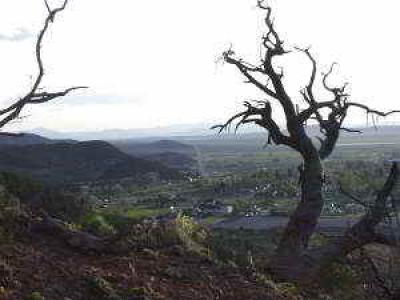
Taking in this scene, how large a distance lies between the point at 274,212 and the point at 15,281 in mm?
87969

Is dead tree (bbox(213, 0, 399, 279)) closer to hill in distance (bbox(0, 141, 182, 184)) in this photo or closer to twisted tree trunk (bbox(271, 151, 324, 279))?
twisted tree trunk (bbox(271, 151, 324, 279))

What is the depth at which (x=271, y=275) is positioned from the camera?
1409 cm

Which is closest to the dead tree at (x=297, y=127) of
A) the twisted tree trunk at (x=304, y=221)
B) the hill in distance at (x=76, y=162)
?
the twisted tree trunk at (x=304, y=221)

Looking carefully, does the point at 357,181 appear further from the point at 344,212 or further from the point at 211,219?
the point at 211,219

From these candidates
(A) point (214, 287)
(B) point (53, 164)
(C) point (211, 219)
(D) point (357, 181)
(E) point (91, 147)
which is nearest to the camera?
(A) point (214, 287)

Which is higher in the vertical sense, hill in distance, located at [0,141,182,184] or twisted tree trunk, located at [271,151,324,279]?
twisted tree trunk, located at [271,151,324,279]

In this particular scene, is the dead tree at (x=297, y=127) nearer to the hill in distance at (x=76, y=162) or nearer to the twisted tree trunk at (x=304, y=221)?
the twisted tree trunk at (x=304, y=221)

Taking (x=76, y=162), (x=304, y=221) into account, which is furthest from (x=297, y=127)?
(x=76, y=162)

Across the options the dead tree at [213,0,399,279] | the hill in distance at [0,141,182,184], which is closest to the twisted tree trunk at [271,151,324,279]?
the dead tree at [213,0,399,279]

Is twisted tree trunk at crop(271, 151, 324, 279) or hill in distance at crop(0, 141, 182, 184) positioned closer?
twisted tree trunk at crop(271, 151, 324, 279)

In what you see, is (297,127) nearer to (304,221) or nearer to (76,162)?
(304,221)

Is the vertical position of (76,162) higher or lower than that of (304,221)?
lower

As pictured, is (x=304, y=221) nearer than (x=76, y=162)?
Yes

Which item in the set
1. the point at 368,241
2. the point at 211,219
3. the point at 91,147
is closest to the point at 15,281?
the point at 368,241
